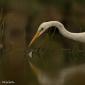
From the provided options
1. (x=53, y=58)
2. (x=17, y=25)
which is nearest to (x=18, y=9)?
(x=17, y=25)

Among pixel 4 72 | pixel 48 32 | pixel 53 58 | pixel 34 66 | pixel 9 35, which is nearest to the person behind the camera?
pixel 4 72

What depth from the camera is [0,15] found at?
8.64 feet

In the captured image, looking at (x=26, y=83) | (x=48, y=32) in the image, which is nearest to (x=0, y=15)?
(x=48, y=32)

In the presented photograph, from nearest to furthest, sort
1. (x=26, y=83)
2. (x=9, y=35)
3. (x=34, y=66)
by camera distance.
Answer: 1. (x=26, y=83)
2. (x=34, y=66)
3. (x=9, y=35)

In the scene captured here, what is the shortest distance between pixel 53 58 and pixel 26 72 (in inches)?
15.2

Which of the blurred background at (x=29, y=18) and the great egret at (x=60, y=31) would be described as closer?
the great egret at (x=60, y=31)

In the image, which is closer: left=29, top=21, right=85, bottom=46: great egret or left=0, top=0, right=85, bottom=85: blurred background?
left=29, top=21, right=85, bottom=46: great egret

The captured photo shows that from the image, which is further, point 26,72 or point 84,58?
point 84,58

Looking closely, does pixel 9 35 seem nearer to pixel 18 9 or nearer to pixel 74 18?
pixel 18 9

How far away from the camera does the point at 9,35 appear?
2.63m

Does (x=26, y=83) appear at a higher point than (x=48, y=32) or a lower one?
lower

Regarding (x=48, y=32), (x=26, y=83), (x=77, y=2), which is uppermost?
(x=77, y=2)

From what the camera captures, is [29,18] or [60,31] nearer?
[60,31]

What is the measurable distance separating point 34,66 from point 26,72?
0.41ft
